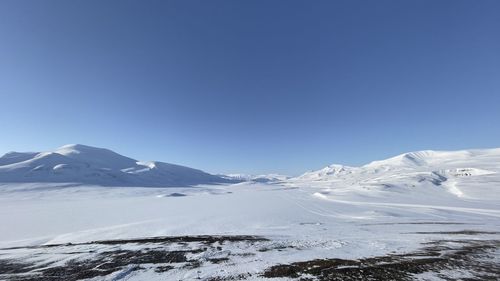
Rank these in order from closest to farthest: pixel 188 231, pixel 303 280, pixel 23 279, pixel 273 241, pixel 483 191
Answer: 1. pixel 303 280
2. pixel 23 279
3. pixel 273 241
4. pixel 188 231
5. pixel 483 191

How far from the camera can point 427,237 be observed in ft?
68.2

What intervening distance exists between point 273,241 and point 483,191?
7327 cm

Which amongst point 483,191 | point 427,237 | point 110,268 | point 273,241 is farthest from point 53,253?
point 483,191

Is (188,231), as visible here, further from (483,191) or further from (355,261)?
(483,191)

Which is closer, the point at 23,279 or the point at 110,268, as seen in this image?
the point at 23,279

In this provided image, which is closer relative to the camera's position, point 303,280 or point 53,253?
point 303,280

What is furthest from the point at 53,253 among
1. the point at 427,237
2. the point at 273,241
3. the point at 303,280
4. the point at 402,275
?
the point at 427,237

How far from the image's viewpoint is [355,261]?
14.0m

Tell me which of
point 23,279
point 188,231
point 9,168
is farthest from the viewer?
point 9,168

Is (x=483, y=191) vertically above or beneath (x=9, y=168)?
beneath

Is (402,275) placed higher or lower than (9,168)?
lower

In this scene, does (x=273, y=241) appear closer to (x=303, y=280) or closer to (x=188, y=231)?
(x=303, y=280)

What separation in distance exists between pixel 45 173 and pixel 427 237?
190 m

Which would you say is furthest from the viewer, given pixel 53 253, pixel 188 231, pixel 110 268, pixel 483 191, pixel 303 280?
pixel 483 191
